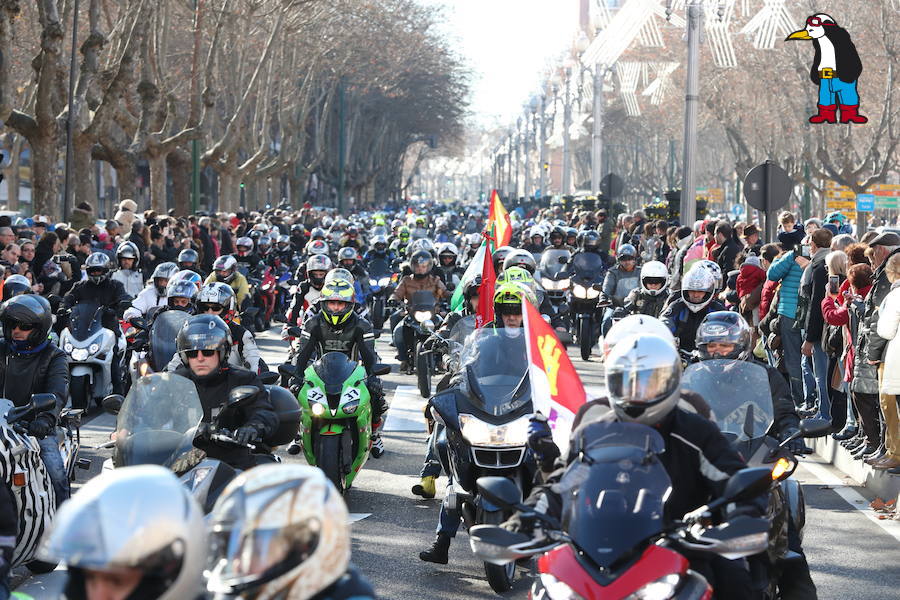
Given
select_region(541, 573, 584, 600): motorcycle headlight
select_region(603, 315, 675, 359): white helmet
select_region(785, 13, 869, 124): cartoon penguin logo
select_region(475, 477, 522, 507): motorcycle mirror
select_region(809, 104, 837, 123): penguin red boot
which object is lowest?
select_region(541, 573, 584, 600): motorcycle headlight

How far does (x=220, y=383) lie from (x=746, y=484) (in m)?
3.68

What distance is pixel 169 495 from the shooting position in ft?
11.2

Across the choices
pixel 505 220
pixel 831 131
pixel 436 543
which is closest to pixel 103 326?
pixel 505 220

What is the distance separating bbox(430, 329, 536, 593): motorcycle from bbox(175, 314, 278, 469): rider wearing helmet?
110 centimetres

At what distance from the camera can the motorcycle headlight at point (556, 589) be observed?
436 centimetres

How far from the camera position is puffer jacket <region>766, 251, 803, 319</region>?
1451 centimetres

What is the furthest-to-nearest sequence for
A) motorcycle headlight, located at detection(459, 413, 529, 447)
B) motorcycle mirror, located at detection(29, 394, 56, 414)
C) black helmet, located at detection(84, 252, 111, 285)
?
black helmet, located at detection(84, 252, 111, 285) < motorcycle headlight, located at detection(459, 413, 529, 447) < motorcycle mirror, located at detection(29, 394, 56, 414)

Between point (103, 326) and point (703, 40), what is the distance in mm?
45237

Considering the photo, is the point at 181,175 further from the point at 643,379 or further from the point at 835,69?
the point at 643,379

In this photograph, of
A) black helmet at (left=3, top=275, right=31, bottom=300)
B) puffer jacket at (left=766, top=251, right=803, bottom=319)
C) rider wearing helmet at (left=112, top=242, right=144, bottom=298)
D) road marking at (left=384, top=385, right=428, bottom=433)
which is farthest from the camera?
rider wearing helmet at (left=112, top=242, right=144, bottom=298)

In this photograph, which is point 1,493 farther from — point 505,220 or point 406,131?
point 406,131

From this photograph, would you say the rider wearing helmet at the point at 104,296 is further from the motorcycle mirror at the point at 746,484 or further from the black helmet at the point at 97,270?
the motorcycle mirror at the point at 746,484

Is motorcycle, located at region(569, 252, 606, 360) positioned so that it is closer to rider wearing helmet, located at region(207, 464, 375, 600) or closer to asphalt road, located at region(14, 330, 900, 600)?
asphalt road, located at region(14, 330, 900, 600)

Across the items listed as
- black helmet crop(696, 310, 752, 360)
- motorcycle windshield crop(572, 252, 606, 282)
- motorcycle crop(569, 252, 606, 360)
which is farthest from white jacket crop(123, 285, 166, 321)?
black helmet crop(696, 310, 752, 360)
